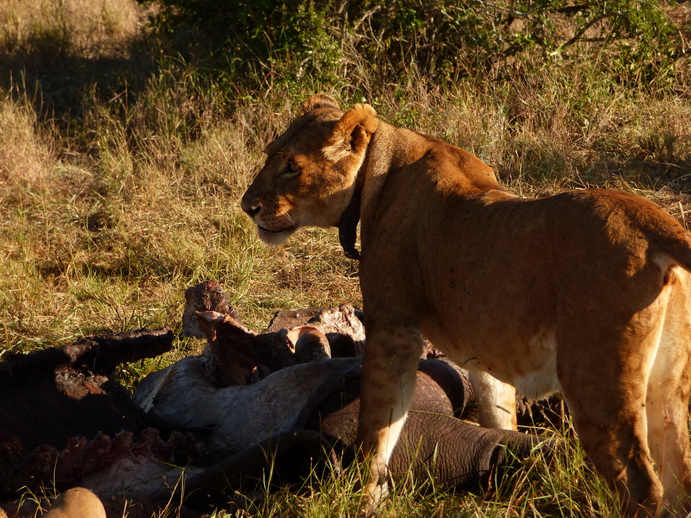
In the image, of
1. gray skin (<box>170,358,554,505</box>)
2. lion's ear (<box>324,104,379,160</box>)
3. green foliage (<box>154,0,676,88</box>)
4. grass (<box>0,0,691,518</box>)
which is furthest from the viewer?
green foliage (<box>154,0,676,88</box>)

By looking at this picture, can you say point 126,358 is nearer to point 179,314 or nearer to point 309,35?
point 179,314

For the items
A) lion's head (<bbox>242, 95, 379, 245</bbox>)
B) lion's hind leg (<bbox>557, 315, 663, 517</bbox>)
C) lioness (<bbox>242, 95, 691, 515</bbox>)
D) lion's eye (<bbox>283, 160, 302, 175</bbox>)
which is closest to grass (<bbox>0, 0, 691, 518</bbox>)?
lion's head (<bbox>242, 95, 379, 245</bbox>)

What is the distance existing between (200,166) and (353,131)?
12.4 feet

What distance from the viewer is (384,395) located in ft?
11.0

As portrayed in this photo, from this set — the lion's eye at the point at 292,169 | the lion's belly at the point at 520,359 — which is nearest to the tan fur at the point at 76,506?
the lion's belly at the point at 520,359

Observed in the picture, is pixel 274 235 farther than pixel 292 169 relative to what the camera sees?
Yes

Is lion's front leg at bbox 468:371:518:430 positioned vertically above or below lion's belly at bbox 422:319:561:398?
below

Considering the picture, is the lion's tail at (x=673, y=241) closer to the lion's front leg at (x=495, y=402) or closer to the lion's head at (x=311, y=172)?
the lion's front leg at (x=495, y=402)

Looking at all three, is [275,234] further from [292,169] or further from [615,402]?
[615,402]

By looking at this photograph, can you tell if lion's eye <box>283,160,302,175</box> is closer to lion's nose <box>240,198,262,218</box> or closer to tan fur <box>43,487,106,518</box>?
lion's nose <box>240,198,262,218</box>

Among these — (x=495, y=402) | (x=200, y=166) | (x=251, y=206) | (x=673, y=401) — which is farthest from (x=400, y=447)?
(x=200, y=166)

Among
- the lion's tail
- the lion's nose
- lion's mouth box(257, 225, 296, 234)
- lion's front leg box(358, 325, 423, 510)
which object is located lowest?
lion's front leg box(358, 325, 423, 510)

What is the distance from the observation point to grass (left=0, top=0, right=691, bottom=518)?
227 inches

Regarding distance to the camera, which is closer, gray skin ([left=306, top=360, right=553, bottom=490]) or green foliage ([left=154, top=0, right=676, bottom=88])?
gray skin ([left=306, top=360, right=553, bottom=490])
